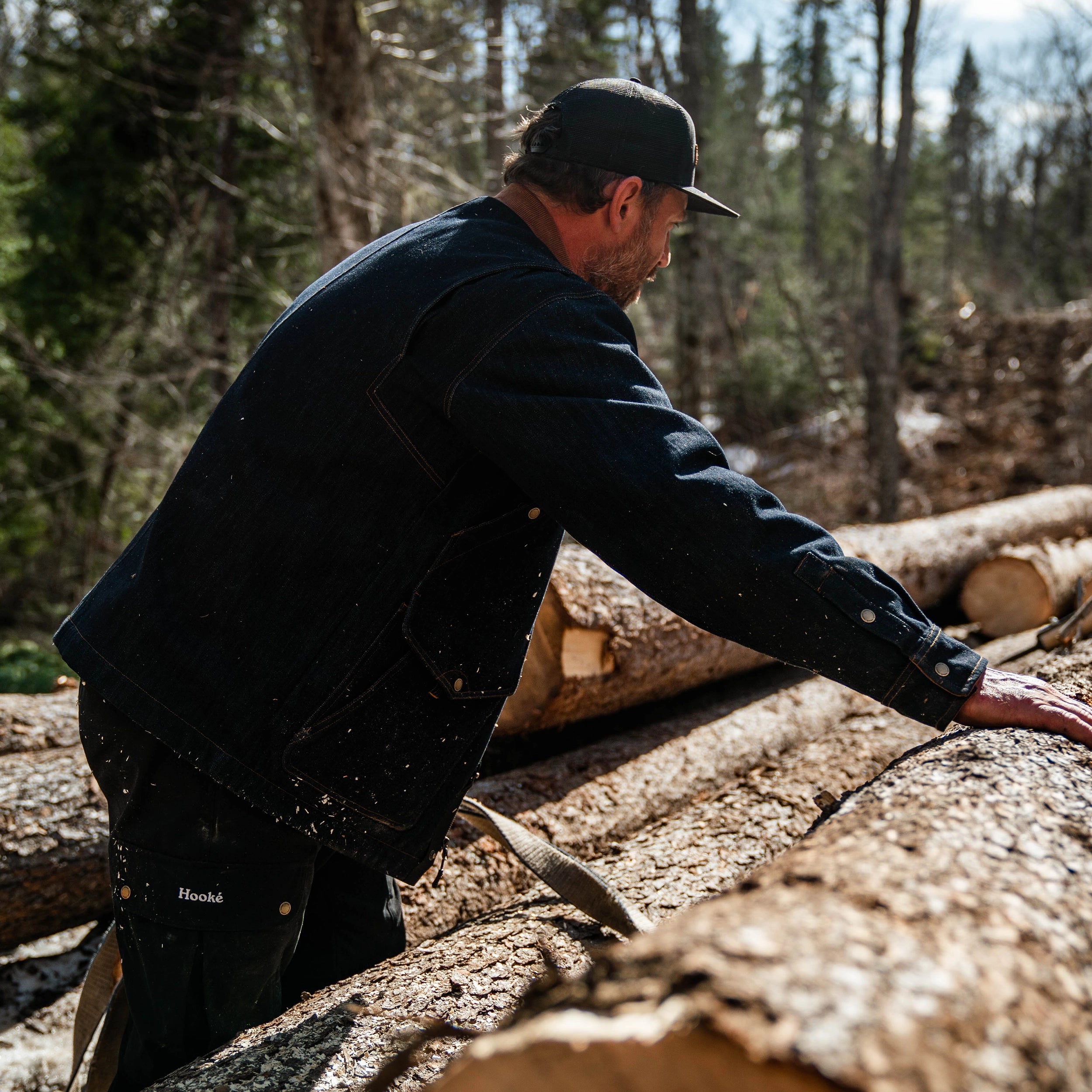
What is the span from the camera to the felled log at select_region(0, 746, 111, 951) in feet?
9.29

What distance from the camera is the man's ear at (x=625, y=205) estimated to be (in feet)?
5.96

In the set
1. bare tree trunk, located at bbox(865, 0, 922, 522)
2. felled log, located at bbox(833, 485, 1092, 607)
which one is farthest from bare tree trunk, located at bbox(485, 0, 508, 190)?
felled log, located at bbox(833, 485, 1092, 607)

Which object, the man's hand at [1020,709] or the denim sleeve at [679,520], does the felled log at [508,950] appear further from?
the man's hand at [1020,709]

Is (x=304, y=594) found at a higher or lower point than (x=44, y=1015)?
higher

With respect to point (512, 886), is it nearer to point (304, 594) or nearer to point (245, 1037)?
point (245, 1037)

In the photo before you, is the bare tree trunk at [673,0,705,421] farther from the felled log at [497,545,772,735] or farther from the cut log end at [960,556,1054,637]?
the felled log at [497,545,772,735]

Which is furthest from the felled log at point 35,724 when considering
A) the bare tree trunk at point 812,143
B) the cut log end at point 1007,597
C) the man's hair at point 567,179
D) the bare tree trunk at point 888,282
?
the bare tree trunk at point 812,143

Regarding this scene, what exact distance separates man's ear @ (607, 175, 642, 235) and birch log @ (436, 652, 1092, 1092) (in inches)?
50.0

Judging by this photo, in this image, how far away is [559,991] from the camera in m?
0.90

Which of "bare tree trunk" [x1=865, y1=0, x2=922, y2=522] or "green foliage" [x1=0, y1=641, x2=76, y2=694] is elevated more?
"bare tree trunk" [x1=865, y1=0, x2=922, y2=522]

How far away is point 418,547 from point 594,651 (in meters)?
1.71

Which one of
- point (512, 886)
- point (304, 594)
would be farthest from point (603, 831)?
point (304, 594)

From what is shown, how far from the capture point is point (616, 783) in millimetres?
3045

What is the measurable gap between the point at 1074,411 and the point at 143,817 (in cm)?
1236
